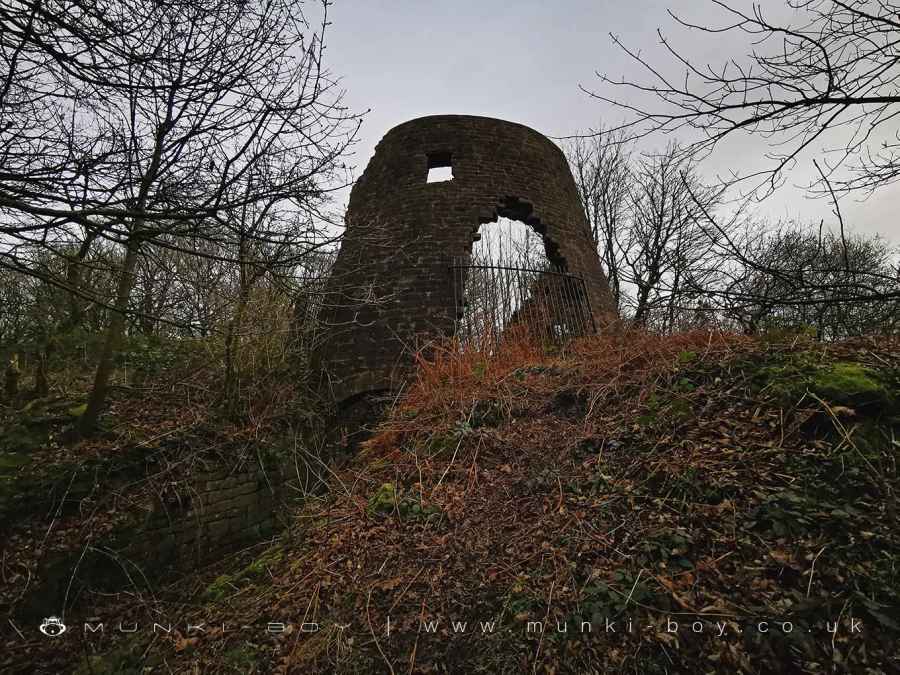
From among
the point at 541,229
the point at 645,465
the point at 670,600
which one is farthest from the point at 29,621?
the point at 541,229

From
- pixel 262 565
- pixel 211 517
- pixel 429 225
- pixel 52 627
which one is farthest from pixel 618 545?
pixel 429 225

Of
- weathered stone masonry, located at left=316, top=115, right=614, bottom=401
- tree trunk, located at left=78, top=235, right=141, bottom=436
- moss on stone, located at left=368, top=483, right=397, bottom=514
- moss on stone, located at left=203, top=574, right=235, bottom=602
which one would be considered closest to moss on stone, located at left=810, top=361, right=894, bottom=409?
moss on stone, located at left=368, top=483, right=397, bottom=514

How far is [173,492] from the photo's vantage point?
4129 mm

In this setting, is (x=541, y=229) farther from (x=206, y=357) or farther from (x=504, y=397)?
(x=206, y=357)

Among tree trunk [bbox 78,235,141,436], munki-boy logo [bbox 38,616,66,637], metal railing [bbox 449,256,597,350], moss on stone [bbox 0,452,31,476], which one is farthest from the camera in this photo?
metal railing [bbox 449,256,597,350]

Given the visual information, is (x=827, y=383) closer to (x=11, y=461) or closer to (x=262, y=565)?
(x=262, y=565)

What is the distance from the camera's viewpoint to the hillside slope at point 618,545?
5.56 feet

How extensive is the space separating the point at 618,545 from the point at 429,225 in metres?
5.64

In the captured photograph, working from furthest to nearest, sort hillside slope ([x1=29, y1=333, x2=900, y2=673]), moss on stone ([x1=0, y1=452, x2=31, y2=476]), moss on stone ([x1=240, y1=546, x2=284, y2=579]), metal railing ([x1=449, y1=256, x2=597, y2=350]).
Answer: metal railing ([x1=449, y1=256, x2=597, y2=350])
moss on stone ([x1=0, y1=452, x2=31, y2=476])
moss on stone ([x1=240, y1=546, x2=284, y2=579])
hillside slope ([x1=29, y1=333, x2=900, y2=673])

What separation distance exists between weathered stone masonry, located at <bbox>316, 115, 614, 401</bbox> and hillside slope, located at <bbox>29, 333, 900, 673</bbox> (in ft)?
8.45

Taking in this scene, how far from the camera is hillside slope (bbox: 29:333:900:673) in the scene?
1.70 m

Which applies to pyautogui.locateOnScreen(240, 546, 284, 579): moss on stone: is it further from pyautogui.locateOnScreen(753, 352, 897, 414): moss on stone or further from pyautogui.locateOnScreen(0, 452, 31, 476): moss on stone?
pyautogui.locateOnScreen(753, 352, 897, 414): moss on stone

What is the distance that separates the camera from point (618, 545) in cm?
220

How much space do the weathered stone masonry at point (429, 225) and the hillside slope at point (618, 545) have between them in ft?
8.45
